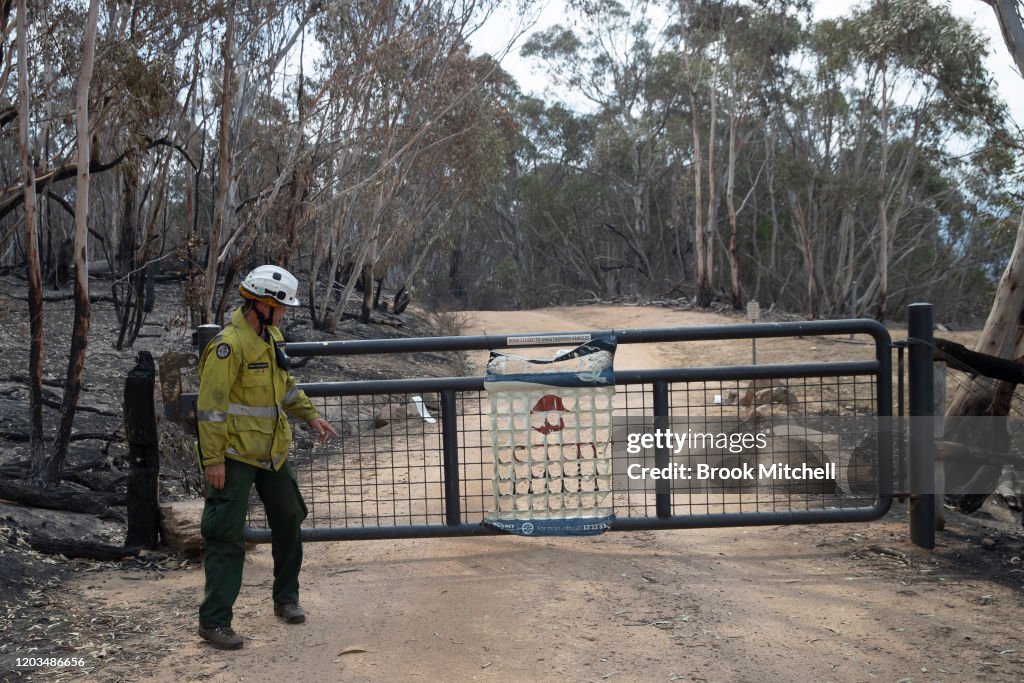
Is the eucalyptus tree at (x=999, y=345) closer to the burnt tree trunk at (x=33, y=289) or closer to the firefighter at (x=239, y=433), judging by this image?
the firefighter at (x=239, y=433)

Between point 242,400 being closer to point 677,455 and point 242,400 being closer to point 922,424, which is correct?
point 677,455

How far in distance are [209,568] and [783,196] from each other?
41.5 meters

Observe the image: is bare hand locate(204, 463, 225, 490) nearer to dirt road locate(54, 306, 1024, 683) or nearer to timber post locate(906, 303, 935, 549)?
dirt road locate(54, 306, 1024, 683)

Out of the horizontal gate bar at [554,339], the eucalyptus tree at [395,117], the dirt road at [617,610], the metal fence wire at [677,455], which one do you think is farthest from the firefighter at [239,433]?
the eucalyptus tree at [395,117]

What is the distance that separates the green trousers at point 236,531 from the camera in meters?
4.45

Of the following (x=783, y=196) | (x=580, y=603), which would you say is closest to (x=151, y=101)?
(x=580, y=603)

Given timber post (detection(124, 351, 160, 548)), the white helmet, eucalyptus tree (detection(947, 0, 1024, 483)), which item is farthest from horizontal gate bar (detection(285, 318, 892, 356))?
eucalyptus tree (detection(947, 0, 1024, 483))

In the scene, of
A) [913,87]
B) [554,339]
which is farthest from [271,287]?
[913,87]

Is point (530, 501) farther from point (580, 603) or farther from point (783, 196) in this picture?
point (783, 196)

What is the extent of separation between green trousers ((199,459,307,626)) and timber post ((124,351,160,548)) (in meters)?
1.36

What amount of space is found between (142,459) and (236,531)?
5.25ft

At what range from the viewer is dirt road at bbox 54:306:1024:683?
4.17 meters

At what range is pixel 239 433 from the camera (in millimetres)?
4477

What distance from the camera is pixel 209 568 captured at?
14.8ft
